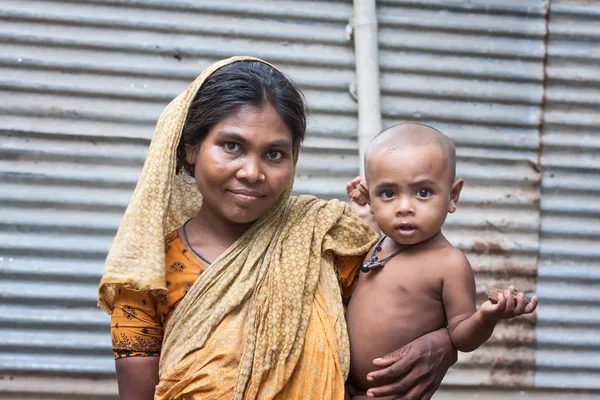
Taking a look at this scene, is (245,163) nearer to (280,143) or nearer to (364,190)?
(280,143)

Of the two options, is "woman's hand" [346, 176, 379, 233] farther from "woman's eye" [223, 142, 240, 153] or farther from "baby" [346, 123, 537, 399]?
"woman's eye" [223, 142, 240, 153]

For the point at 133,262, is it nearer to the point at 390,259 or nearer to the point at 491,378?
the point at 390,259

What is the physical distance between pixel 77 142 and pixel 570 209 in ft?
8.87

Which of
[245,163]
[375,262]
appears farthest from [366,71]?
[245,163]

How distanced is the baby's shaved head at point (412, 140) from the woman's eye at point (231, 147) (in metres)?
0.43

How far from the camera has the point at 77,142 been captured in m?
3.71

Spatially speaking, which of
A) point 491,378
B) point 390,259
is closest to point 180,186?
point 390,259

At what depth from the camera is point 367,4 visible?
390 centimetres

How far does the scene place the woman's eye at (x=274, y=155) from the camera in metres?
2.16

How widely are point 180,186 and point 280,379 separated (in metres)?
0.81

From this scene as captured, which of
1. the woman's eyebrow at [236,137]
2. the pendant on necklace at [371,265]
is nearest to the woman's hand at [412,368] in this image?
the pendant on necklace at [371,265]

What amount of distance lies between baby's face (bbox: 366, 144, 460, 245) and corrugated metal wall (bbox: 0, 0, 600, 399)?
167 centimetres

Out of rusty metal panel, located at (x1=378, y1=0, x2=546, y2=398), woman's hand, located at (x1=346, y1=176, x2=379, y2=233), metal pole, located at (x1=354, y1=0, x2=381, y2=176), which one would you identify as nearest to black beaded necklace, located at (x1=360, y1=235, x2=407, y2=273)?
woman's hand, located at (x1=346, y1=176, x2=379, y2=233)

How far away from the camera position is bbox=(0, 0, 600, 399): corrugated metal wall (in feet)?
12.0
